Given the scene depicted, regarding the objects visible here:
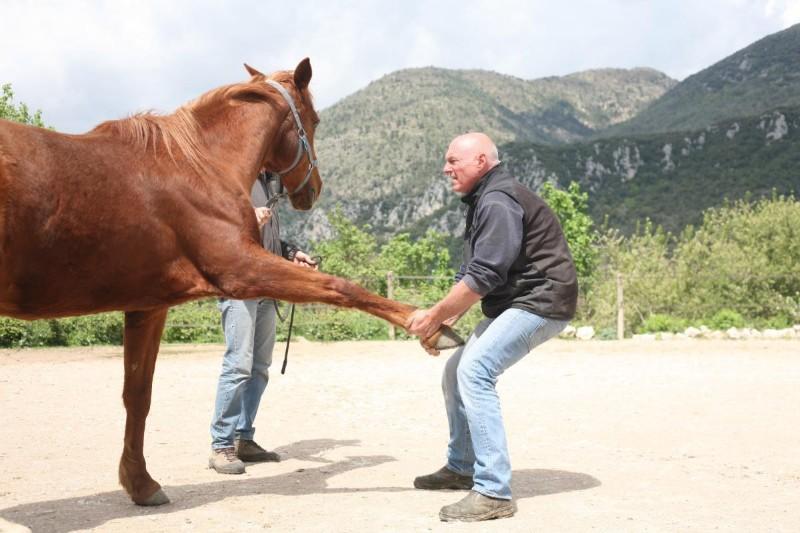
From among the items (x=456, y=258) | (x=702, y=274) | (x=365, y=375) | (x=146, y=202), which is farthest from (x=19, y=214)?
(x=456, y=258)

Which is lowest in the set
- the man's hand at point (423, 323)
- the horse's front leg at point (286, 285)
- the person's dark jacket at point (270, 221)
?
the man's hand at point (423, 323)

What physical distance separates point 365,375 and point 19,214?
8229 millimetres

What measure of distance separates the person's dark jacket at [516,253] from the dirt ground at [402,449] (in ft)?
3.77

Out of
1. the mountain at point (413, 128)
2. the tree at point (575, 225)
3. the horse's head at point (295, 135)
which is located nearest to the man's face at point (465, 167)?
the horse's head at point (295, 135)

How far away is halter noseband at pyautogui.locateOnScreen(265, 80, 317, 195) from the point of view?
195 inches

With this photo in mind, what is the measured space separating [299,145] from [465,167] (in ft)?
3.81

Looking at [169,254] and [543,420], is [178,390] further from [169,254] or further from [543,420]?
[169,254]

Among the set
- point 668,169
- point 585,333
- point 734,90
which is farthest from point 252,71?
point 734,90

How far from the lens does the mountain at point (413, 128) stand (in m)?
97.9

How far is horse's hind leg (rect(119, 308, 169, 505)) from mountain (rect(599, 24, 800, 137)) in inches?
4180

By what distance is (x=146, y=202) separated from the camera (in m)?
3.96

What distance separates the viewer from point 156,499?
178 inches

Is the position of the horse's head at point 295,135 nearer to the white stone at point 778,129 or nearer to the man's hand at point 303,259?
the man's hand at point 303,259

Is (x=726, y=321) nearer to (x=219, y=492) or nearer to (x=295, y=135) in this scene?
(x=295, y=135)
